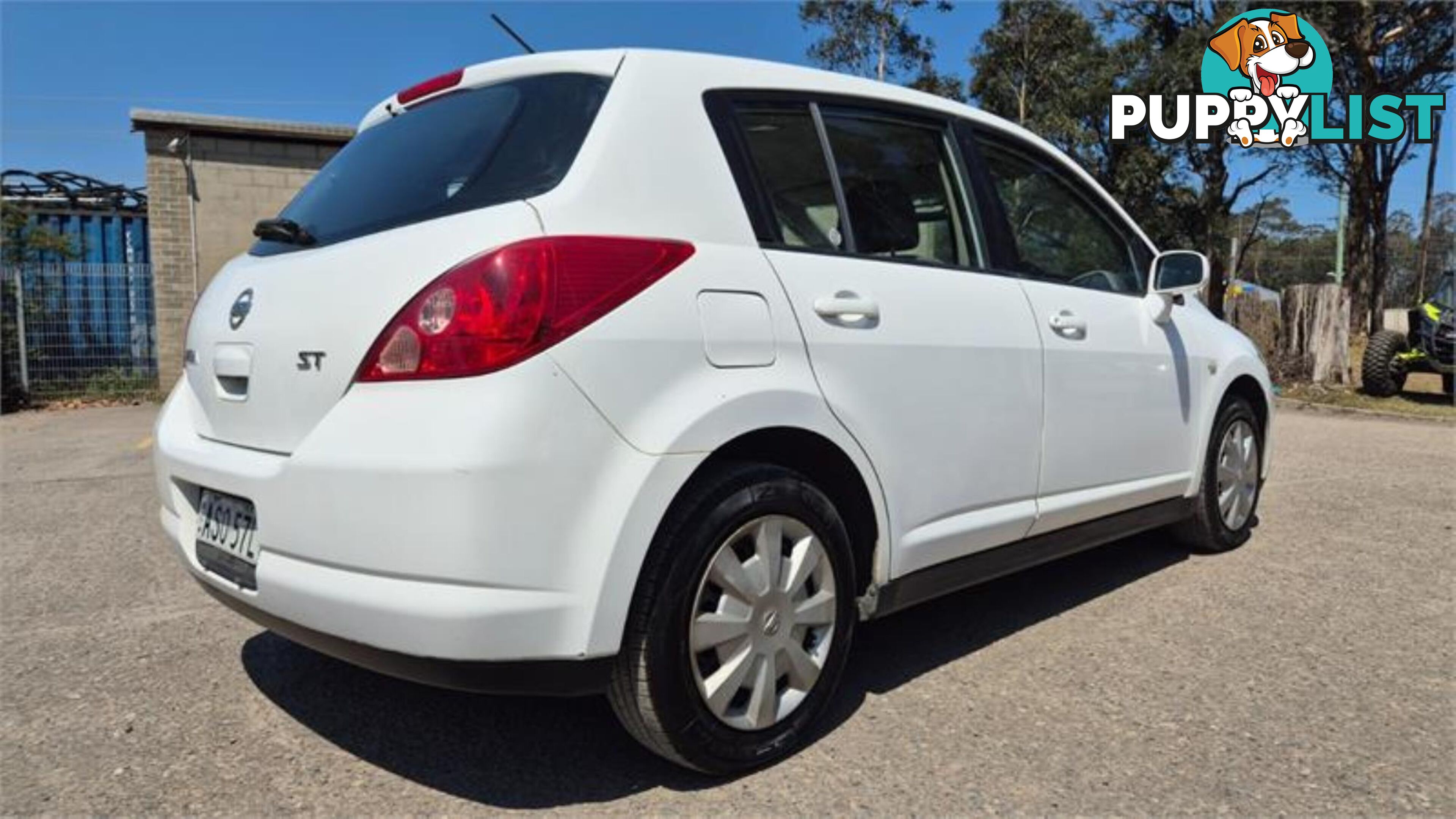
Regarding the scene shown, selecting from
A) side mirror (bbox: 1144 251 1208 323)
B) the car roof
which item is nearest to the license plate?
the car roof

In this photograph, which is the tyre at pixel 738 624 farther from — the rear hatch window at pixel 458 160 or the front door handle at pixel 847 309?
the rear hatch window at pixel 458 160

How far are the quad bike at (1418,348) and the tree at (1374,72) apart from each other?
8.98 m

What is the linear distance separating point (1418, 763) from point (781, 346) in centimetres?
192

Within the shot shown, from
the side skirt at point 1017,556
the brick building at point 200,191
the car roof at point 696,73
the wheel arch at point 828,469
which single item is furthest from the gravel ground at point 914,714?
the brick building at point 200,191

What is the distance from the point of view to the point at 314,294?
85.4 inches

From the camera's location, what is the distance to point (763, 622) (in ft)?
7.53

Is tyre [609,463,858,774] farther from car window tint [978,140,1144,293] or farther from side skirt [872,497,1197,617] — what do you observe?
car window tint [978,140,1144,293]

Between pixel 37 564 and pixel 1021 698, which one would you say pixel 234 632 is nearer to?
pixel 37 564

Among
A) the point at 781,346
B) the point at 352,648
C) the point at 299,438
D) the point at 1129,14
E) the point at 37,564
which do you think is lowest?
the point at 37,564

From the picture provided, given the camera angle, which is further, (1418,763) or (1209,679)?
(1209,679)

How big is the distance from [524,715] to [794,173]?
5.52 ft

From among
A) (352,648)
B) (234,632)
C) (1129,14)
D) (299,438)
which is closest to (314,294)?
(299,438)

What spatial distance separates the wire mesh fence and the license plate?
469 inches

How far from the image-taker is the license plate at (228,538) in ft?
7.26
